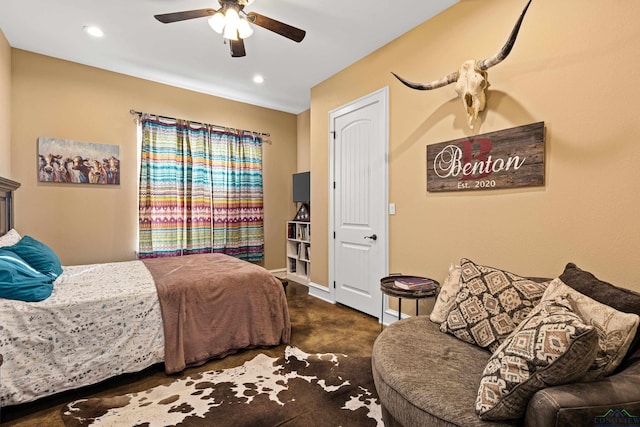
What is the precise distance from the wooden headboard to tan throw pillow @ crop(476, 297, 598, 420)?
3742 mm

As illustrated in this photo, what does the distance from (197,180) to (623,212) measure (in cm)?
440

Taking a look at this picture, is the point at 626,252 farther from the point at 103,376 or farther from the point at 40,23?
the point at 40,23

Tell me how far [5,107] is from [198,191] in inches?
82.0

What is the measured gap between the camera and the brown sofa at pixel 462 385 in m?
0.94

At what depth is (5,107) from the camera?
3.06 metres

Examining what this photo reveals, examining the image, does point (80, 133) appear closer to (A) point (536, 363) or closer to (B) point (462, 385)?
(B) point (462, 385)

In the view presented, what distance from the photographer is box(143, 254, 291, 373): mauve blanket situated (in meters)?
2.21

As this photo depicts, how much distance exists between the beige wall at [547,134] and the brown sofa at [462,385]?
0.41 meters

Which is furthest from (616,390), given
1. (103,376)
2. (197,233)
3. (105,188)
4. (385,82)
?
(105,188)

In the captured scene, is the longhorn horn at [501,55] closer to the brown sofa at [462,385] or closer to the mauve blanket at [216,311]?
the brown sofa at [462,385]

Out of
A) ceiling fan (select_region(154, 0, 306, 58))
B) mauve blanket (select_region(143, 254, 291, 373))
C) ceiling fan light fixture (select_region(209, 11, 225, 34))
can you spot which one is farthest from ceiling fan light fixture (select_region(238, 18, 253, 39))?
mauve blanket (select_region(143, 254, 291, 373))

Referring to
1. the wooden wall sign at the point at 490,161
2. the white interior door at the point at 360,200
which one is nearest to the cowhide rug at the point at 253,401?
the white interior door at the point at 360,200

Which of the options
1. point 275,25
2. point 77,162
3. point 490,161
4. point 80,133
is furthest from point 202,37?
point 490,161

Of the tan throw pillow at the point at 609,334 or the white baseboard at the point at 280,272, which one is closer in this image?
the tan throw pillow at the point at 609,334
